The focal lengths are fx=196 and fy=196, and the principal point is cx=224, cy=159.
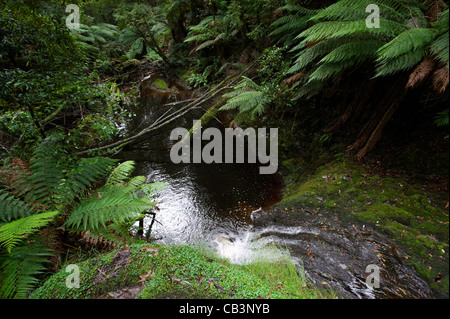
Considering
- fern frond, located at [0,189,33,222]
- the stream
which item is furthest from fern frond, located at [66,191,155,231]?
the stream

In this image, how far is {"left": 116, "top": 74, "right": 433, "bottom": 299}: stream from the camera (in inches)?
71.4

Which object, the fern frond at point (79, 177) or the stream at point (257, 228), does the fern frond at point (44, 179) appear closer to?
the fern frond at point (79, 177)

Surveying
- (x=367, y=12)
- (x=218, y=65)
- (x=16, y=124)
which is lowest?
(x=16, y=124)

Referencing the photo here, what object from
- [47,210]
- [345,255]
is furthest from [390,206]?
[47,210]

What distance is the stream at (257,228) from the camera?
181 cm

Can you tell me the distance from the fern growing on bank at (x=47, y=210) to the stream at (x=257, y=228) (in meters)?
1.04

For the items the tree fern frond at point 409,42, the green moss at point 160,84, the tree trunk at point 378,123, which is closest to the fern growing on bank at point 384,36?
the tree fern frond at point 409,42

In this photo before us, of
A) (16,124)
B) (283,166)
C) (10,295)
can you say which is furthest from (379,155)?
(16,124)

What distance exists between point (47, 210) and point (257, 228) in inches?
103

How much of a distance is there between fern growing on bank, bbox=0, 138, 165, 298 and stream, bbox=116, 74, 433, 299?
104cm

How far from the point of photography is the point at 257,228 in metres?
2.97
